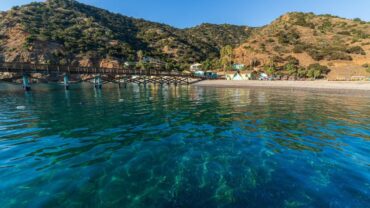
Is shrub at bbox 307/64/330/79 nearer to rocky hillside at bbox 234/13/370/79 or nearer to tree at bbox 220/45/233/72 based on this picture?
rocky hillside at bbox 234/13/370/79

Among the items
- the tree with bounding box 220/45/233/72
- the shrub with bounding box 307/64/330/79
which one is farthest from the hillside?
the tree with bounding box 220/45/233/72

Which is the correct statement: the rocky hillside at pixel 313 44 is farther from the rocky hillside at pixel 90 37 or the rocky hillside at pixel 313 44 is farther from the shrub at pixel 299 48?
the rocky hillside at pixel 90 37

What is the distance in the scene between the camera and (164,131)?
1112 cm

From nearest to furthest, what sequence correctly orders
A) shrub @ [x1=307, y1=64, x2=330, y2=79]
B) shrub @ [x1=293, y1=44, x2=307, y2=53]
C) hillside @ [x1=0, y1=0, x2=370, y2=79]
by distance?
1. shrub @ [x1=307, y1=64, x2=330, y2=79]
2. hillside @ [x1=0, y1=0, x2=370, y2=79]
3. shrub @ [x1=293, y1=44, x2=307, y2=53]

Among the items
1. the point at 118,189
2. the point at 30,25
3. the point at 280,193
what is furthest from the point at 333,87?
the point at 30,25

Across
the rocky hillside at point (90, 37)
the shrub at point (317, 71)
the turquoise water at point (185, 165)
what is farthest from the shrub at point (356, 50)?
the turquoise water at point (185, 165)

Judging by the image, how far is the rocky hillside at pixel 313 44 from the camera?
2682 inches

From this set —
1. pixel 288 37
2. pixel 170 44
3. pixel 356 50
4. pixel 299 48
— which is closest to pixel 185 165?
pixel 299 48

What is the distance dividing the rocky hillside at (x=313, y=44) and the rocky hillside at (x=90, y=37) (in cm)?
4272

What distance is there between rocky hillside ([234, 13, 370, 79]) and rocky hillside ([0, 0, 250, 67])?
42.7m

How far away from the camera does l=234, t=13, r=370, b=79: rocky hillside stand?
6812cm

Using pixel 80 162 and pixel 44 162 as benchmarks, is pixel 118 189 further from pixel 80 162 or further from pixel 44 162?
pixel 44 162

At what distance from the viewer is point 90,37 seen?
109 metres

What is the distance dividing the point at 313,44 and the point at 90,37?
116068 mm
